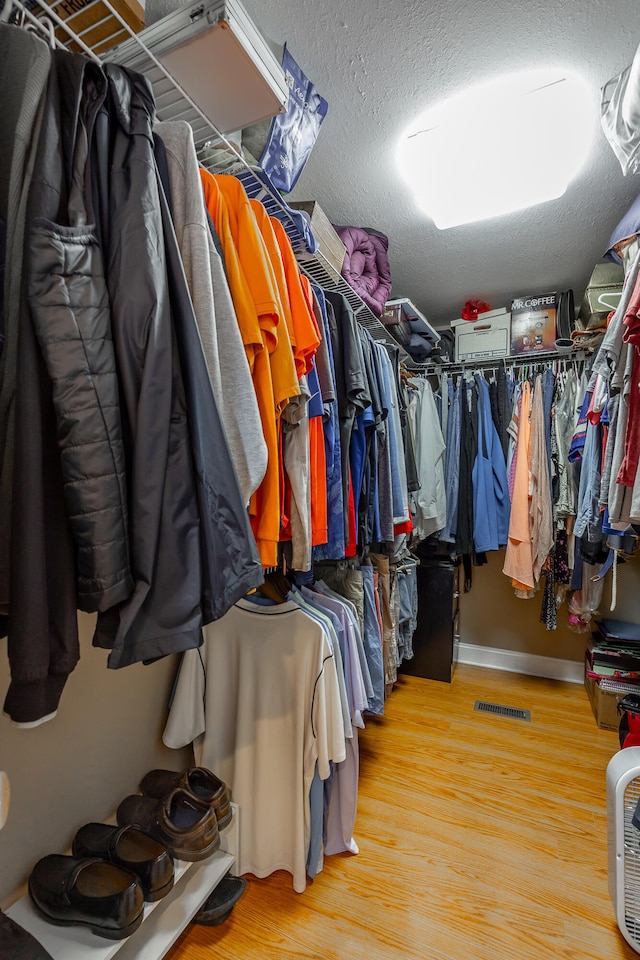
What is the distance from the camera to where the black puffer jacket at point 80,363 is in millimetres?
503

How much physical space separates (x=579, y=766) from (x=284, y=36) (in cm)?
285

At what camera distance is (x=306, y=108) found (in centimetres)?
121

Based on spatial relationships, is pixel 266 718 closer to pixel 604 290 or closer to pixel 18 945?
pixel 18 945

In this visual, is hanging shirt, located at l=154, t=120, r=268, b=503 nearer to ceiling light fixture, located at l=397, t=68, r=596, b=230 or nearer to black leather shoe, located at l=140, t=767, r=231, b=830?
black leather shoe, located at l=140, t=767, r=231, b=830

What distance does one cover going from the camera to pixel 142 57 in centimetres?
87

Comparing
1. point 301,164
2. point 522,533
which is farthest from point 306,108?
point 522,533

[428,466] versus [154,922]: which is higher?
[428,466]

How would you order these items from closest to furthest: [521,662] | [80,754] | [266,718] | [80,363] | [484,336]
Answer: [80,363]
[80,754]
[266,718]
[484,336]
[521,662]

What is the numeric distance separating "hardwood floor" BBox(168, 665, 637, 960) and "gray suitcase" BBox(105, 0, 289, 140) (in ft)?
6.76

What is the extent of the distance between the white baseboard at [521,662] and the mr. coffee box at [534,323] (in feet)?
6.32

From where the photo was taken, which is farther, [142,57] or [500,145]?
[500,145]

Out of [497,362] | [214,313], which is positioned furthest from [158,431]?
[497,362]

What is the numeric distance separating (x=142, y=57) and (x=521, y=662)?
3.31 metres

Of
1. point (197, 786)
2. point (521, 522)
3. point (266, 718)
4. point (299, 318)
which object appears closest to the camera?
point (299, 318)
